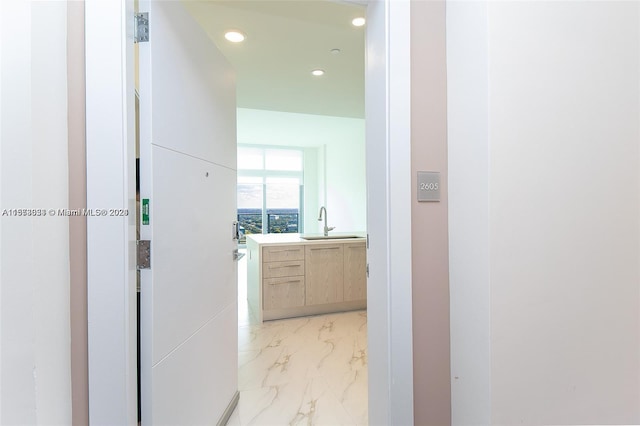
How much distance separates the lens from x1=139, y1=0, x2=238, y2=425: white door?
1043 millimetres

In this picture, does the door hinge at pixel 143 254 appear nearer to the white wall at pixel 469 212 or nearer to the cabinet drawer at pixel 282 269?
the white wall at pixel 469 212

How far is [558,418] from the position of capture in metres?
1.04

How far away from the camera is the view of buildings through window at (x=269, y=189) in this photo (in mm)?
8219

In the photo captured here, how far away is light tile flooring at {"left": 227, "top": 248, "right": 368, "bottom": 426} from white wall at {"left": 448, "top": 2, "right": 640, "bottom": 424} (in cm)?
92

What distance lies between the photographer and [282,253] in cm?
318

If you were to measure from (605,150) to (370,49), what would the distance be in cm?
98

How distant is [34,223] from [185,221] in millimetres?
505

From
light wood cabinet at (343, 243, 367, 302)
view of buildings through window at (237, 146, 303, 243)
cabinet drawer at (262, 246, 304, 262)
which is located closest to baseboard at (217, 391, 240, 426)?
cabinet drawer at (262, 246, 304, 262)

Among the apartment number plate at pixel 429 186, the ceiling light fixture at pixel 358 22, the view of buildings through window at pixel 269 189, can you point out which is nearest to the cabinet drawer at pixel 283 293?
the apartment number plate at pixel 429 186

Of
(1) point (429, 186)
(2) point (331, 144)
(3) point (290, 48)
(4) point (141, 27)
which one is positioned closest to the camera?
(4) point (141, 27)

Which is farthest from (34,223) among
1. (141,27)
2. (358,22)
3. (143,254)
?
(358,22)

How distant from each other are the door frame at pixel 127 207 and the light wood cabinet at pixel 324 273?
215 centimetres

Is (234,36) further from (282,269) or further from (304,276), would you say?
(304,276)

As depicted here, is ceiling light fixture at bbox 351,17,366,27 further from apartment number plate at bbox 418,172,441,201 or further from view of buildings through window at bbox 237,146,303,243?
view of buildings through window at bbox 237,146,303,243
